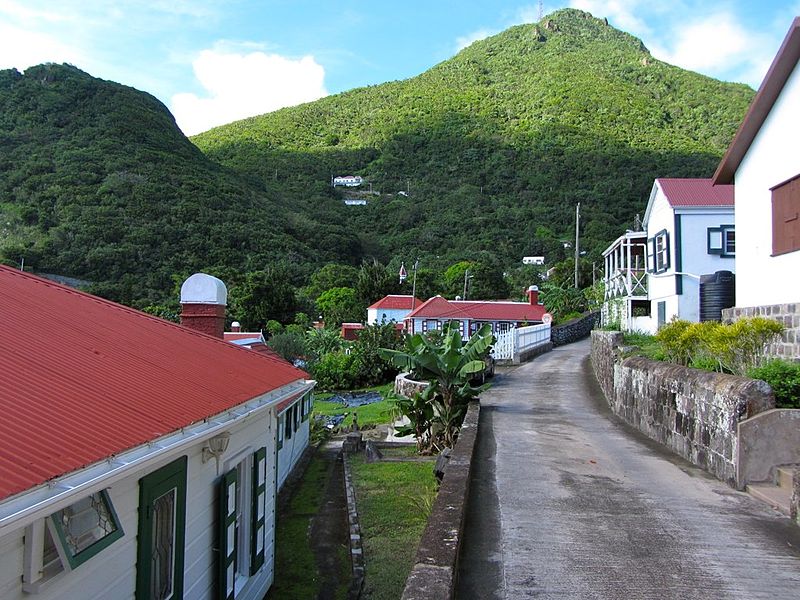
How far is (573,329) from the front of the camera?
1390 inches

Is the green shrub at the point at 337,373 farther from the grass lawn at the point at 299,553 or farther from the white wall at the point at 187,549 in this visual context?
the white wall at the point at 187,549

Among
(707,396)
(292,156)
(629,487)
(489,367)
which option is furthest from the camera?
(292,156)

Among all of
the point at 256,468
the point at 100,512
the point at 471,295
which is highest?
the point at 471,295

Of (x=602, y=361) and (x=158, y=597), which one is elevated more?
(x=602, y=361)

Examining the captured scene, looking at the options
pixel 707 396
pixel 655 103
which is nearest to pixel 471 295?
pixel 707 396

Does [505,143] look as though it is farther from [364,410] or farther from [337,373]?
[364,410]

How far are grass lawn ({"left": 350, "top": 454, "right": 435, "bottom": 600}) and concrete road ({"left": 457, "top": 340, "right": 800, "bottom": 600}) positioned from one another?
169 cm

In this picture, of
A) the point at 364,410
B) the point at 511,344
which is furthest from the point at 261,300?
the point at 511,344

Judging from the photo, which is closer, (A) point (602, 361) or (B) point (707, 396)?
(B) point (707, 396)

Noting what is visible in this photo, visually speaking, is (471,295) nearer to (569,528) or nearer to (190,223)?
(190,223)

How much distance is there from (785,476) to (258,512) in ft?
19.2

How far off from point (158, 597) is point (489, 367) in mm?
16346

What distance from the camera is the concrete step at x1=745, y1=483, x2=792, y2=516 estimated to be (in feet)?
20.8

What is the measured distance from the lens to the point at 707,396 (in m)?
7.93
